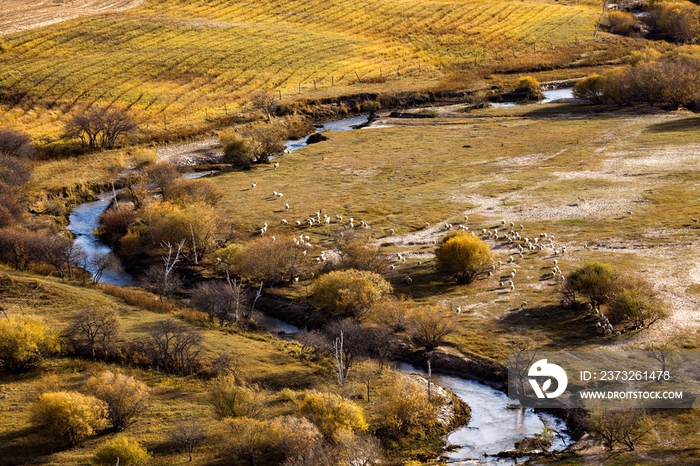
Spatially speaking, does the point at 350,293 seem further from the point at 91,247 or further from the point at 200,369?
the point at 91,247

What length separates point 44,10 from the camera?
143000mm

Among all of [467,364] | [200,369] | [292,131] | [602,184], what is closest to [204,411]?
[200,369]

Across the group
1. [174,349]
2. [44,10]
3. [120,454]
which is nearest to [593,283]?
[174,349]

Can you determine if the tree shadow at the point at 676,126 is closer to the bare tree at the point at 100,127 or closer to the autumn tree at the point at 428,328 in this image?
the bare tree at the point at 100,127

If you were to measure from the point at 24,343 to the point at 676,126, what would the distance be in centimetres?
8247

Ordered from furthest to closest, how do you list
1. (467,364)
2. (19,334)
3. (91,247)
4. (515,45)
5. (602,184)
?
(515,45) < (602,184) < (91,247) < (467,364) < (19,334)

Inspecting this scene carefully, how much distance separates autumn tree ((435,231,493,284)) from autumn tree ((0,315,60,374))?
85.8ft

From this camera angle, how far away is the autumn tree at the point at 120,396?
40.8 m

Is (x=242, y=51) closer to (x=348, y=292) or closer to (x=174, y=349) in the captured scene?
(x=348, y=292)

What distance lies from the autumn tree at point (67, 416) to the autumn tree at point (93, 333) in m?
8.28

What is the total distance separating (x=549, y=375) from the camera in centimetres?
4662

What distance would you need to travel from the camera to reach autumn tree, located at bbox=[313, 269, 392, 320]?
5394 centimetres

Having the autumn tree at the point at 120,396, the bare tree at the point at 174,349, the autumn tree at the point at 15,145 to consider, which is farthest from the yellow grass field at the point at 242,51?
the autumn tree at the point at 120,396

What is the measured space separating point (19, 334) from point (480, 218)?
Answer: 40.6 meters
